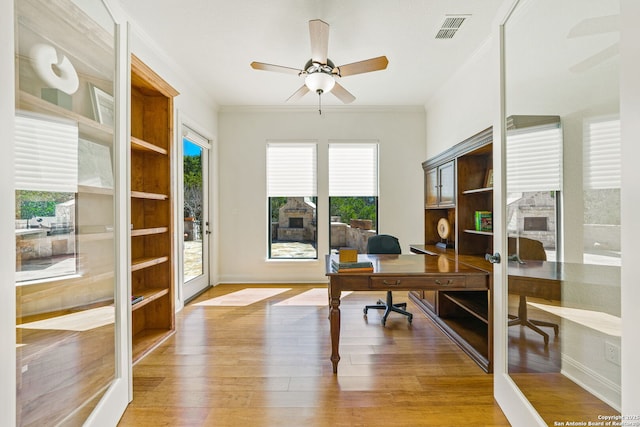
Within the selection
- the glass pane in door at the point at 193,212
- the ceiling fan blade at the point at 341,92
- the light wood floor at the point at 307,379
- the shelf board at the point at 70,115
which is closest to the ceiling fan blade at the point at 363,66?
the ceiling fan blade at the point at 341,92

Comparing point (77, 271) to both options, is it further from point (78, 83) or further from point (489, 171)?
point (489, 171)

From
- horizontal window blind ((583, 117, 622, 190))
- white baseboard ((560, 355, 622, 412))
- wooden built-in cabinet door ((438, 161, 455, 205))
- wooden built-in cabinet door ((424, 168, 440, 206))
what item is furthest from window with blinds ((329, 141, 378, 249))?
horizontal window blind ((583, 117, 622, 190))

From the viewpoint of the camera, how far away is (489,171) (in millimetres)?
3109

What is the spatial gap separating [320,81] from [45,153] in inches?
84.1

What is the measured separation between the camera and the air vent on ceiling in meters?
2.66

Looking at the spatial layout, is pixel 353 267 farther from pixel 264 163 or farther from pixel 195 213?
pixel 264 163

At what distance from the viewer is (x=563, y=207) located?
4.33ft

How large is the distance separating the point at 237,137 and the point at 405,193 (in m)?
2.95

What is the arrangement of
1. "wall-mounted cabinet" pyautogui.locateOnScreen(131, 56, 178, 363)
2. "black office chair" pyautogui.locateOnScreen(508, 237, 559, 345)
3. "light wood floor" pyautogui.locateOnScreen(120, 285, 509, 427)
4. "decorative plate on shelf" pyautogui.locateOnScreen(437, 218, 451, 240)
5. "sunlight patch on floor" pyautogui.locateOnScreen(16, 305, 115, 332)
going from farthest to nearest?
"decorative plate on shelf" pyautogui.locateOnScreen(437, 218, 451, 240) → "wall-mounted cabinet" pyautogui.locateOnScreen(131, 56, 178, 363) → "light wood floor" pyautogui.locateOnScreen(120, 285, 509, 427) → "black office chair" pyautogui.locateOnScreen(508, 237, 559, 345) → "sunlight patch on floor" pyautogui.locateOnScreen(16, 305, 115, 332)

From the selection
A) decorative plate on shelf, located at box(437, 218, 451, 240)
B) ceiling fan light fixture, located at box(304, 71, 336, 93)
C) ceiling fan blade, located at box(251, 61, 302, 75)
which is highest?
ceiling fan blade, located at box(251, 61, 302, 75)

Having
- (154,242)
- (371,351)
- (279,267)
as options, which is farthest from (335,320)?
(279,267)

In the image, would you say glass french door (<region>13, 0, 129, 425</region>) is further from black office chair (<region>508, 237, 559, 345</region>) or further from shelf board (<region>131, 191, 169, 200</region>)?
black office chair (<region>508, 237, 559, 345</region>)

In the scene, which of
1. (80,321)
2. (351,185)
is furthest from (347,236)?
(80,321)

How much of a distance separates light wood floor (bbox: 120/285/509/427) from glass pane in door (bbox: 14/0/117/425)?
56cm
